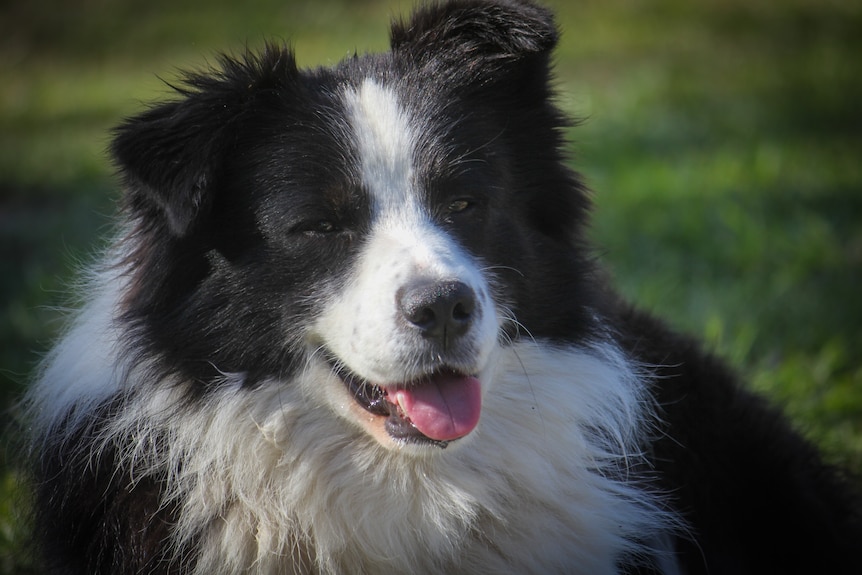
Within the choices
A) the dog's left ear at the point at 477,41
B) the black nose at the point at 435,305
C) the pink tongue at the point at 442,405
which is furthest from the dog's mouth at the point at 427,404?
the dog's left ear at the point at 477,41

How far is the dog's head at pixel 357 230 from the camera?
267cm

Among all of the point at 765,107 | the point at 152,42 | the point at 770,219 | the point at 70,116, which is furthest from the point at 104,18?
the point at 770,219

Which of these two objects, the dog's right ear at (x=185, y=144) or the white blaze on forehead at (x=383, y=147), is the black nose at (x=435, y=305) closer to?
the white blaze on forehead at (x=383, y=147)

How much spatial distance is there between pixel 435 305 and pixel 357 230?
1.33ft

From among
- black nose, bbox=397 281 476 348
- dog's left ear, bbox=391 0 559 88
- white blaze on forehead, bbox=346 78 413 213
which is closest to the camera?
black nose, bbox=397 281 476 348

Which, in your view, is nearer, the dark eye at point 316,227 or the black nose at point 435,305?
the black nose at point 435,305

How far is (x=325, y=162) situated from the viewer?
112 inches

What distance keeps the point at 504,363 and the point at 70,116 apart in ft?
28.7

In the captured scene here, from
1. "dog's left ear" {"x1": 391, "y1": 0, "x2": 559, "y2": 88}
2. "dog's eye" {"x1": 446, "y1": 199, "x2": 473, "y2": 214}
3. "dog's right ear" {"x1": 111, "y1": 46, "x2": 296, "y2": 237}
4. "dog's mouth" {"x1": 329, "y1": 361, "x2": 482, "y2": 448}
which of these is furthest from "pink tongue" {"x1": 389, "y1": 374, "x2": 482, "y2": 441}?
"dog's left ear" {"x1": 391, "y1": 0, "x2": 559, "y2": 88}

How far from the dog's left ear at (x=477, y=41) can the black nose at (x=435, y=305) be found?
0.87 m

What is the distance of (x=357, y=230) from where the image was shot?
2793 mm

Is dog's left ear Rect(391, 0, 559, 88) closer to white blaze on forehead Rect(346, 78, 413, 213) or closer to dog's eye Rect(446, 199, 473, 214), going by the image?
white blaze on forehead Rect(346, 78, 413, 213)

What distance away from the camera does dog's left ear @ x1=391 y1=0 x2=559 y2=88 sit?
9.93ft

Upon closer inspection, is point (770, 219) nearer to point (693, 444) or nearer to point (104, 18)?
point (693, 444)
